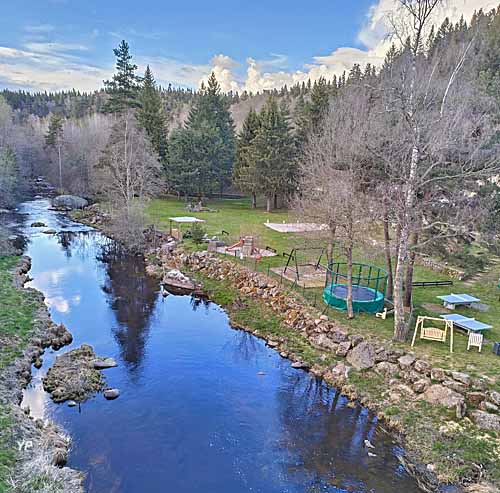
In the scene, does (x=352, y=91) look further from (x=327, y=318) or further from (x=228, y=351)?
(x=228, y=351)

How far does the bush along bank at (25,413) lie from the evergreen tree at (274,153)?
25520mm

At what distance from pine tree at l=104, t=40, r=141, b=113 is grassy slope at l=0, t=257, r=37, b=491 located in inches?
1001

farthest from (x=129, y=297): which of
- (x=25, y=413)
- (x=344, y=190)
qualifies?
(x=344, y=190)

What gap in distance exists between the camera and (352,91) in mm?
30484

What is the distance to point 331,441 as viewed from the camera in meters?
12.0

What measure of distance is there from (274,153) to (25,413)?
33.2m

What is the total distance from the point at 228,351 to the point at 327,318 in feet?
14.0

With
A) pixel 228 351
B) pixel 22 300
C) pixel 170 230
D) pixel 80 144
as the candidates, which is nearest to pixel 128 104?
pixel 80 144

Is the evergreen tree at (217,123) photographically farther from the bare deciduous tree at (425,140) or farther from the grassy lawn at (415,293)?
the bare deciduous tree at (425,140)

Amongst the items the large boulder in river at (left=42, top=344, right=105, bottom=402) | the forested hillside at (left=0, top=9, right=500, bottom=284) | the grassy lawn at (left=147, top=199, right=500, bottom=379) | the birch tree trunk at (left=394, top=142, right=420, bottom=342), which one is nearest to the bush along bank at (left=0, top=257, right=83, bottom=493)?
the large boulder in river at (left=42, top=344, right=105, bottom=402)

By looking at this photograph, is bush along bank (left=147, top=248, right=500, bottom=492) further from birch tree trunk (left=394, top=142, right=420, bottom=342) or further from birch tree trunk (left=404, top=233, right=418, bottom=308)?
birch tree trunk (left=404, top=233, right=418, bottom=308)

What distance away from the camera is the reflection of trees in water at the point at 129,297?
682 inches

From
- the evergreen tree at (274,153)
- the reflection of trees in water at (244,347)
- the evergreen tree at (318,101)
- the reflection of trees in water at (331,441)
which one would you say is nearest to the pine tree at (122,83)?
the evergreen tree at (274,153)

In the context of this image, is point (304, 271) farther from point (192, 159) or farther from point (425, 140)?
point (192, 159)
